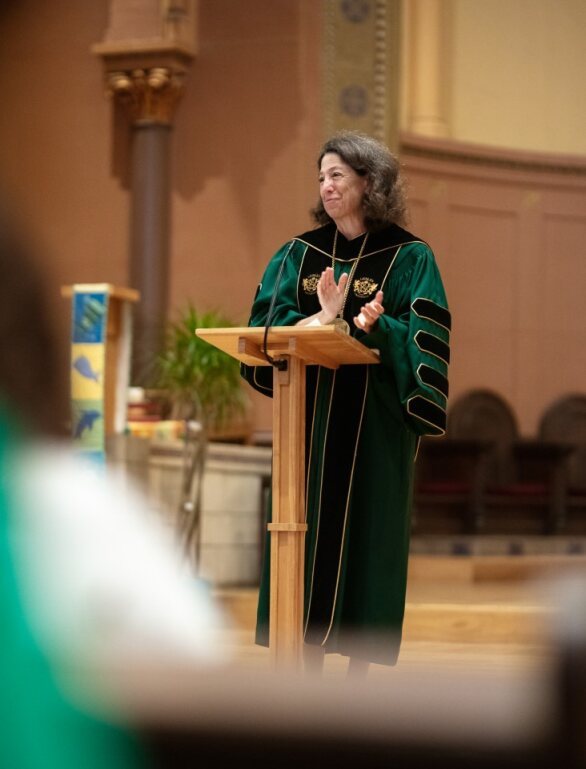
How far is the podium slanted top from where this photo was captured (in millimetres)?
2305

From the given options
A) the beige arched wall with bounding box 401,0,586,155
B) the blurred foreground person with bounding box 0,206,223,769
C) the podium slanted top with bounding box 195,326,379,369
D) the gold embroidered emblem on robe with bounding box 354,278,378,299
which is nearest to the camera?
the blurred foreground person with bounding box 0,206,223,769

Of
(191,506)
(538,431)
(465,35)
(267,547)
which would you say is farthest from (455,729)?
(465,35)

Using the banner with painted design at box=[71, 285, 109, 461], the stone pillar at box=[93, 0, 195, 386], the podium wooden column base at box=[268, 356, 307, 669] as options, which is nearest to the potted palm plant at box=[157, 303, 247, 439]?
the stone pillar at box=[93, 0, 195, 386]

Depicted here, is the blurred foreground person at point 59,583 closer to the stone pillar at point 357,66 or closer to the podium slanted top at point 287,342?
the podium slanted top at point 287,342

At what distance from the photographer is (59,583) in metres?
0.37

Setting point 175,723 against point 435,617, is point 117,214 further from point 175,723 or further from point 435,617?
point 175,723

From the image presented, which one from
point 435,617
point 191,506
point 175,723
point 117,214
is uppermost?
point 117,214

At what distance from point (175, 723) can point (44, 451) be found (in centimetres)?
10

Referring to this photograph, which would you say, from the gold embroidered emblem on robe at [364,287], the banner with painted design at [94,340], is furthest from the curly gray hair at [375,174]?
the banner with painted design at [94,340]

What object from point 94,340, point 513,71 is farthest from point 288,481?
point 513,71

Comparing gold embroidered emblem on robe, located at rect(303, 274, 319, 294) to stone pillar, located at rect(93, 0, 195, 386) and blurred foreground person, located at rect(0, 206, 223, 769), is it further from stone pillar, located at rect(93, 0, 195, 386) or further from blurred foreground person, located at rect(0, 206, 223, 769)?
stone pillar, located at rect(93, 0, 195, 386)

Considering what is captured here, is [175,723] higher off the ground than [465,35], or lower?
lower

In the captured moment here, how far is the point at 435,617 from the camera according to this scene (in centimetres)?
517

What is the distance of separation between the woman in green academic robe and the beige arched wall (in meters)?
7.68
